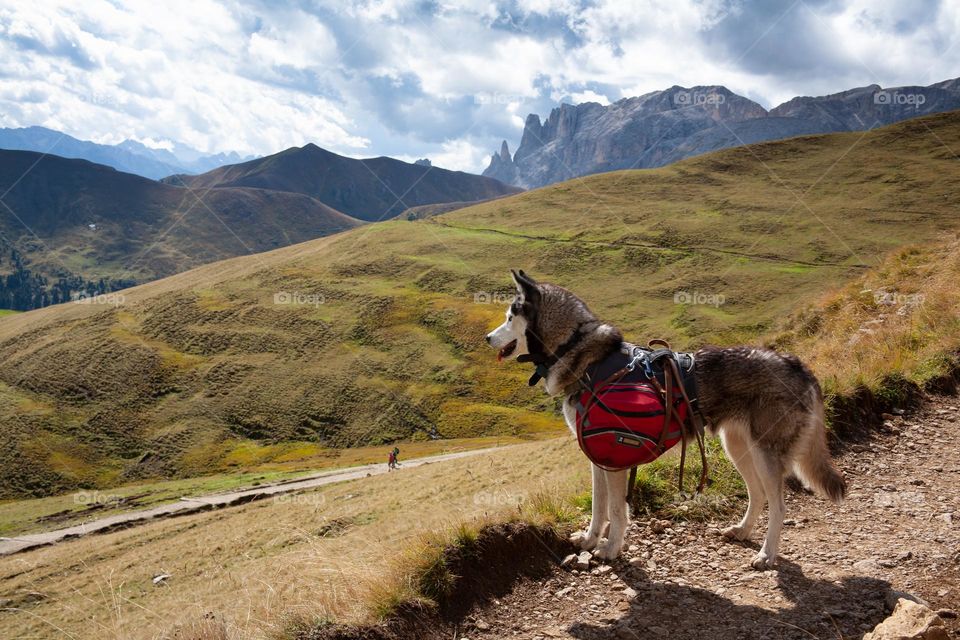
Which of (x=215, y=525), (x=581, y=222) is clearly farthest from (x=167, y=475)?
(x=581, y=222)

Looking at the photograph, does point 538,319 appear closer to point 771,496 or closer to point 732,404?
point 732,404

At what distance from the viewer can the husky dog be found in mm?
5871

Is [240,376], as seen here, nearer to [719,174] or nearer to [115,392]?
[115,392]

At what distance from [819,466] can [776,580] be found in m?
1.26

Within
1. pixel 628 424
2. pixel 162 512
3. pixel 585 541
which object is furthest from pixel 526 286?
pixel 162 512

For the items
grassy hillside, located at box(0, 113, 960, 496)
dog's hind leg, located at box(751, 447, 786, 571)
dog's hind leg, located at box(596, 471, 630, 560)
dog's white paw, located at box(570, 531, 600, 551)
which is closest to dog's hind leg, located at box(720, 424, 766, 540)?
dog's hind leg, located at box(751, 447, 786, 571)

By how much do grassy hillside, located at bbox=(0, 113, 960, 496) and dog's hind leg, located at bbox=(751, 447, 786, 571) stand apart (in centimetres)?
6510

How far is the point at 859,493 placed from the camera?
23.6ft

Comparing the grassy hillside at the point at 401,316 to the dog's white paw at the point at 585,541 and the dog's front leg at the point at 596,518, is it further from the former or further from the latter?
the dog's white paw at the point at 585,541

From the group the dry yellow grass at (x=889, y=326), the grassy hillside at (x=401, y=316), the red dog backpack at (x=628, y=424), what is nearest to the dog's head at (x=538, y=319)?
the red dog backpack at (x=628, y=424)

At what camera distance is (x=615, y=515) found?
5.98 meters

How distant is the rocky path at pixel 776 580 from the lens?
486cm

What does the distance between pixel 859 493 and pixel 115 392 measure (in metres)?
109

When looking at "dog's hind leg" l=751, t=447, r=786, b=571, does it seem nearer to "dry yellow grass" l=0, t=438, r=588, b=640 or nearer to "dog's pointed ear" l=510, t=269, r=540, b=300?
"dry yellow grass" l=0, t=438, r=588, b=640
